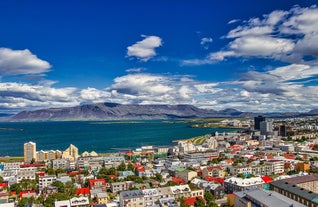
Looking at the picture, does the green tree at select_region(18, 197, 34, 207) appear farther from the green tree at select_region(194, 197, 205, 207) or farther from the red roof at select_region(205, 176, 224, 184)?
the red roof at select_region(205, 176, 224, 184)

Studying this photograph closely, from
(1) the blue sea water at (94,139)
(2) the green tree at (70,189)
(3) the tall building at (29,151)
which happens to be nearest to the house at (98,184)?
(2) the green tree at (70,189)

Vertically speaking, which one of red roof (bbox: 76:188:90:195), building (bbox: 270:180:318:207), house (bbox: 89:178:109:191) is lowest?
red roof (bbox: 76:188:90:195)

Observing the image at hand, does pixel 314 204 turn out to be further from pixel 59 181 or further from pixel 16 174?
pixel 16 174

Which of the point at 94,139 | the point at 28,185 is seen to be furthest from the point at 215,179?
the point at 94,139

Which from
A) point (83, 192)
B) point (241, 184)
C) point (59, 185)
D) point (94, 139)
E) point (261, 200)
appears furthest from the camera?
point (94, 139)

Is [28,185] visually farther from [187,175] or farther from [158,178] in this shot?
[187,175]

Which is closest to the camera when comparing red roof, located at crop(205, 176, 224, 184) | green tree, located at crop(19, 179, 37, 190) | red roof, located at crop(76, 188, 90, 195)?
red roof, located at crop(76, 188, 90, 195)

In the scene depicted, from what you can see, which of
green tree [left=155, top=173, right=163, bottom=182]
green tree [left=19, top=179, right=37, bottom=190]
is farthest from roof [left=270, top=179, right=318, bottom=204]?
green tree [left=19, top=179, right=37, bottom=190]

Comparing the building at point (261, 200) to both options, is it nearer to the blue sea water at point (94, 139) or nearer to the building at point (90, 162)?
the building at point (90, 162)

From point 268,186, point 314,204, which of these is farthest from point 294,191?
point 268,186
